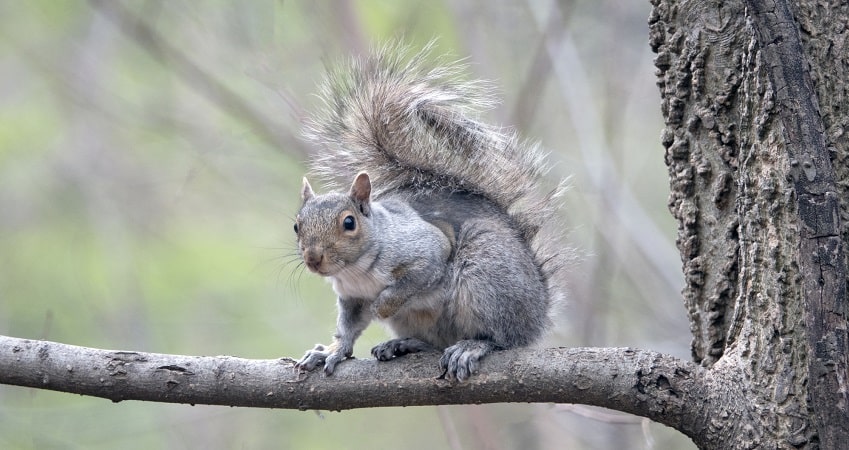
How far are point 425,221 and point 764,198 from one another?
1151mm

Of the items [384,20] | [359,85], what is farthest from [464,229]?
[384,20]

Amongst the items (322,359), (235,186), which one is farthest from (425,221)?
(235,186)

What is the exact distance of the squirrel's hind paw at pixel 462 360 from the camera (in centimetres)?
226

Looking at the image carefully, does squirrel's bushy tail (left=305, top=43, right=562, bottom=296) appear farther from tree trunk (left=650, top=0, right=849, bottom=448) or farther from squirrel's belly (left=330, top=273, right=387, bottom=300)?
tree trunk (left=650, top=0, right=849, bottom=448)

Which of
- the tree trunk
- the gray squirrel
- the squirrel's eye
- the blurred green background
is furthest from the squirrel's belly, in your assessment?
the blurred green background

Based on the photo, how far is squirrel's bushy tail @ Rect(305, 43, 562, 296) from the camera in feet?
9.79

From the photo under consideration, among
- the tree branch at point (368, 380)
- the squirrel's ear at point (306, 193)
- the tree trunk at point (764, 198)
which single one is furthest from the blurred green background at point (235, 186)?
the tree trunk at point (764, 198)

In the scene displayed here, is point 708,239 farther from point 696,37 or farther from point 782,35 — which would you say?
point 782,35

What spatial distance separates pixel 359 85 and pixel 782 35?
1670 mm

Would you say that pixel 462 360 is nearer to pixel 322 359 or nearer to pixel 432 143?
pixel 322 359

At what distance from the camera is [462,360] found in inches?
91.1

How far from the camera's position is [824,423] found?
1.78 meters

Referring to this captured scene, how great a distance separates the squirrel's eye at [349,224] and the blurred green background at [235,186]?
170 cm

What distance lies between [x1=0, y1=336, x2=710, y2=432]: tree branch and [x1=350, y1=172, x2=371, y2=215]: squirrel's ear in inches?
21.7
